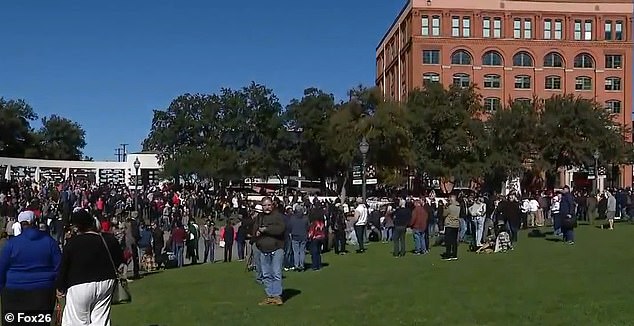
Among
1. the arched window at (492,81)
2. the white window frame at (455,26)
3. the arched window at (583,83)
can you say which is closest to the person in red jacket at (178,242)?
the white window frame at (455,26)

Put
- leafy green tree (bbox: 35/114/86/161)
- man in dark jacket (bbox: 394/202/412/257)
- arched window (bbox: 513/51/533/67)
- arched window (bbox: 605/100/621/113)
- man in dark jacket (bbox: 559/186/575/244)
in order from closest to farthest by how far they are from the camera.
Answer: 1. man in dark jacket (bbox: 394/202/412/257)
2. man in dark jacket (bbox: 559/186/575/244)
3. arched window (bbox: 513/51/533/67)
4. arched window (bbox: 605/100/621/113)
5. leafy green tree (bbox: 35/114/86/161)

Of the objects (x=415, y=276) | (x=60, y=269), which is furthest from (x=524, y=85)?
(x=60, y=269)

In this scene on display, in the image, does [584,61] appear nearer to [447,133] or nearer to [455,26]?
[455,26]

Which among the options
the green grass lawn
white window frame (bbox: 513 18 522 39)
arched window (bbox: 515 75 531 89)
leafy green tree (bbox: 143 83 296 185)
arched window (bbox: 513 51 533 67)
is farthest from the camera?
arched window (bbox: 515 75 531 89)

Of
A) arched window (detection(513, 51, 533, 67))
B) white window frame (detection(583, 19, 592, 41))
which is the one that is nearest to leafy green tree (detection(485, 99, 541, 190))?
arched window (detection(513, 51, 533, 67))

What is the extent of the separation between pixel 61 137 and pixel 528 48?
67039mm

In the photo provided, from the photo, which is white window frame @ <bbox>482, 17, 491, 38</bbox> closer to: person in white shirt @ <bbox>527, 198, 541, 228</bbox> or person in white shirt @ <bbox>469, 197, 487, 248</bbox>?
person in white shirt @ <bbox>527, 198, 541, 228</bbox>

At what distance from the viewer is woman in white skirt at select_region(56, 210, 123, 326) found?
23.7 ft

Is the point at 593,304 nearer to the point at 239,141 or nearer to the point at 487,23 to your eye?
the point at 239,141

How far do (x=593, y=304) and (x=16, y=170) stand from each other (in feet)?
220

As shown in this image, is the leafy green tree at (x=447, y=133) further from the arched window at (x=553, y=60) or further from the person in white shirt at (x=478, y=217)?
the person in white shirt at (x=478, y=217)

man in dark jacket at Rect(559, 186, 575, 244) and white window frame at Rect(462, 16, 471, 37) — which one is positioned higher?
white window frame at Rect(462, 16, 471, 37)

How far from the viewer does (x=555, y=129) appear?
63.0 m

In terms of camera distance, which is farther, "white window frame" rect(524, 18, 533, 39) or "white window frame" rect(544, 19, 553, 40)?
"white window frame" rect(544, 19, 553, 40)
